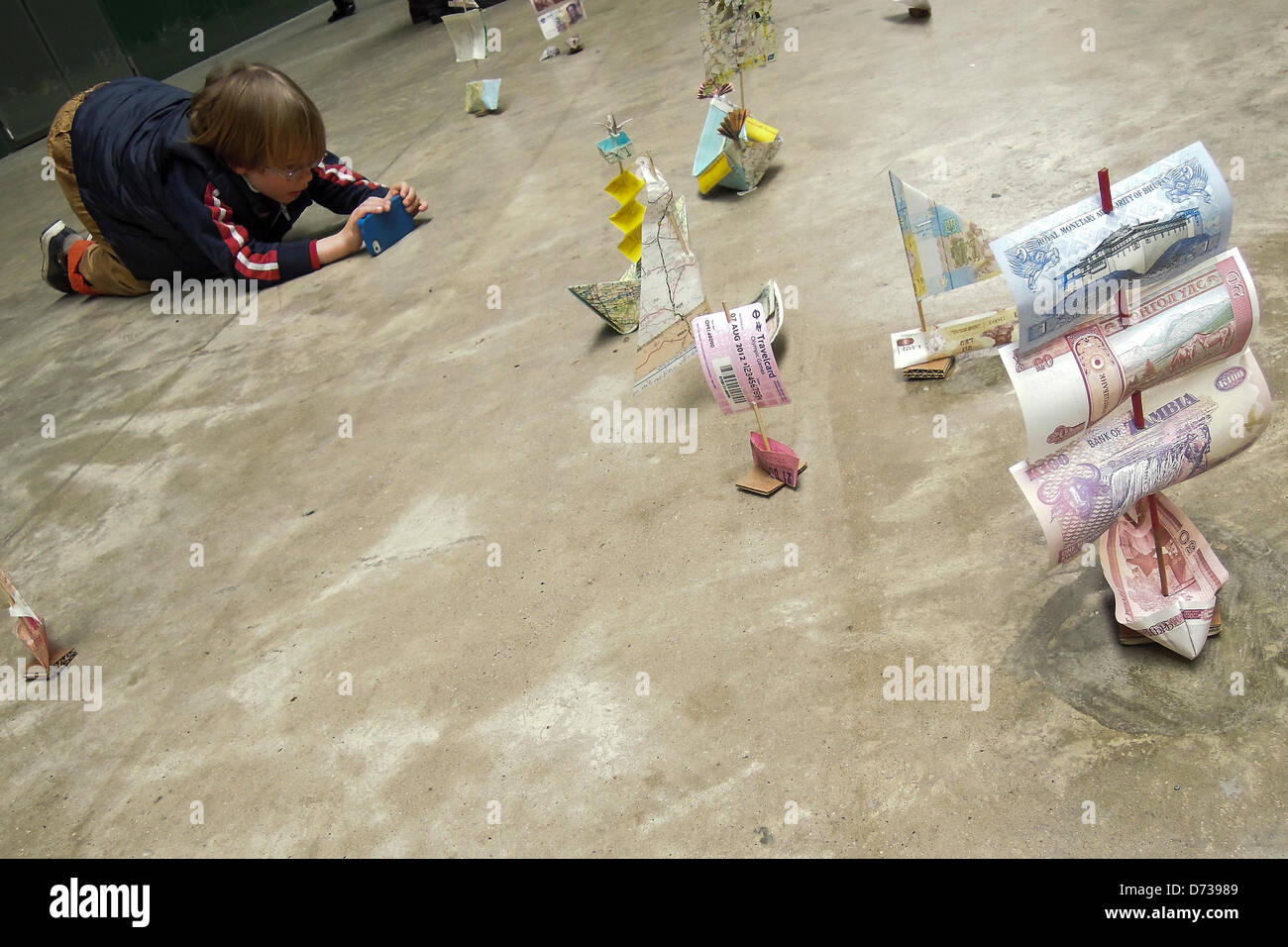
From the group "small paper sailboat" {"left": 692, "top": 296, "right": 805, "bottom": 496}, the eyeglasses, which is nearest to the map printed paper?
"small paper sailboat" {"left": 692, "top": 296, "right": 805, "bottom": 496}

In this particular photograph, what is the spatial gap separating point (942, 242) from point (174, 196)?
3.39m

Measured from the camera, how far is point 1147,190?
1.60 metres

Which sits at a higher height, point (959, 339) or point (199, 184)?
point (199, 184)

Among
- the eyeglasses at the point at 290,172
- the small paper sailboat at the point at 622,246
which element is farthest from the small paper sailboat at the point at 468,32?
the small paper sailboat at the point at 622,246

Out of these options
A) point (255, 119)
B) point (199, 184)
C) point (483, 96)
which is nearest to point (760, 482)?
point (255, 119)

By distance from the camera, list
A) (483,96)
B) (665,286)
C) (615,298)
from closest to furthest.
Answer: (665,286) < (615,298) < (483,96)

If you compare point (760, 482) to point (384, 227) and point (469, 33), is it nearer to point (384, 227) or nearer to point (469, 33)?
point (384, 227)

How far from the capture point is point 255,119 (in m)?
3.98

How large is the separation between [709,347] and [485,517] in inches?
32.1

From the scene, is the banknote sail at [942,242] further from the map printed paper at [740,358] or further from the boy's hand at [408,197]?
the boy's hand at [408,197]

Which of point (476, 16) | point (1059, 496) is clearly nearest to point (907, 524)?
point (1059, 496)

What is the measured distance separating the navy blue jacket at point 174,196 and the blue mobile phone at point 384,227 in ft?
0.73

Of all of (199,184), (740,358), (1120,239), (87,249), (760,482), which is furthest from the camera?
(87,249)

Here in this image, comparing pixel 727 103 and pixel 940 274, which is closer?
pixel 940 274
